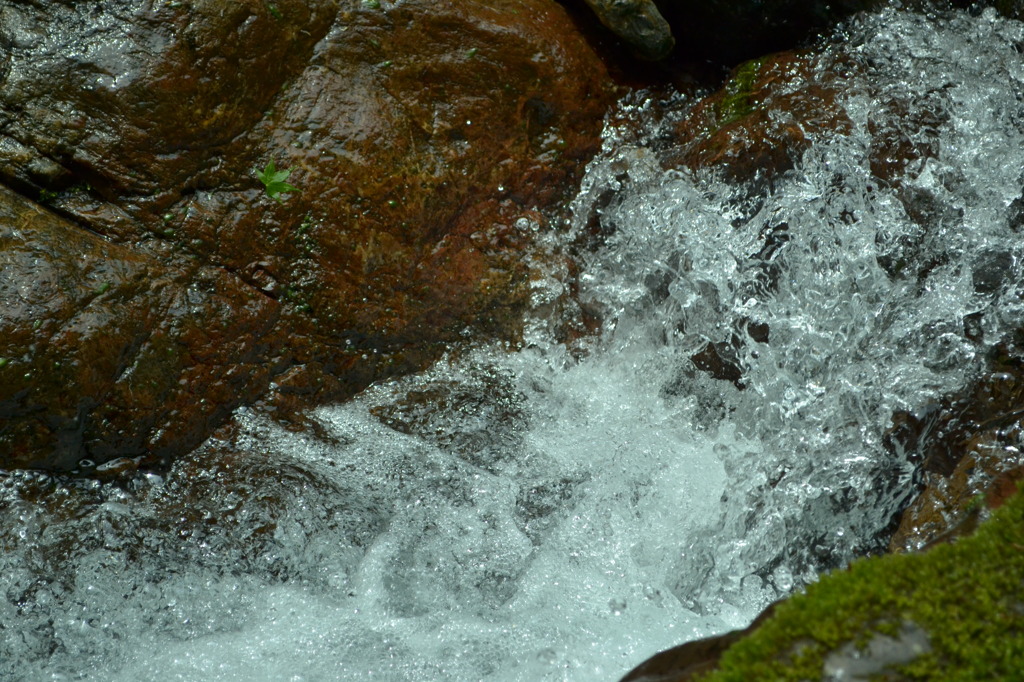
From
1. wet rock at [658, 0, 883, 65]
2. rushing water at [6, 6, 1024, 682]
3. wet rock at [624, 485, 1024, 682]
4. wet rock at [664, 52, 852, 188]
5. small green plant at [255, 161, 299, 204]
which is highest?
wet rock at [658, 0, 883, 65]

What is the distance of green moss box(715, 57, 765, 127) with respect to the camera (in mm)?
5348

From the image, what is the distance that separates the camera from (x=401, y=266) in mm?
4793

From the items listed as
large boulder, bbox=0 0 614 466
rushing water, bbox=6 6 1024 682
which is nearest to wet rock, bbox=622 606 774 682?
rushing water, bbox=6 6 1024 682

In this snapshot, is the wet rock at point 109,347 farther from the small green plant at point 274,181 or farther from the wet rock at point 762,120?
the wet rock at point 762,120

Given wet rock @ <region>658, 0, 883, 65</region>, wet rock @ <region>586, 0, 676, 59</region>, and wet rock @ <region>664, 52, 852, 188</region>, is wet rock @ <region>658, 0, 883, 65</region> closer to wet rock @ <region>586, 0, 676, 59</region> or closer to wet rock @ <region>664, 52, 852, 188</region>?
wet rock @ <region>664, 52, 852, 188</region>

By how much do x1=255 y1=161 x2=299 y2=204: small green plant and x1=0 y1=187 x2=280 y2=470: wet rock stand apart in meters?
0.53

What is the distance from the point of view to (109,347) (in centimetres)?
418

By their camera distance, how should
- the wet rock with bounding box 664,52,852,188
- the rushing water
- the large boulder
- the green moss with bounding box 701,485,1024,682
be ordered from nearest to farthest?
the green moss with bounding box 701,485,1024,682
the rushing water
the large boulder
the wet rock with bounding box 664,52,852,188

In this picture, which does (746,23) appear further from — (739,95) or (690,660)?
(690,660)

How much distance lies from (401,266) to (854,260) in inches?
106

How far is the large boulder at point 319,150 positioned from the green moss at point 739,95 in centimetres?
87

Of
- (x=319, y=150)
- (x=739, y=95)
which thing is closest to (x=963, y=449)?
(x=739, y=95)

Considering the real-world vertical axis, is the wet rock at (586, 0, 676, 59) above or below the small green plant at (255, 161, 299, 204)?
above

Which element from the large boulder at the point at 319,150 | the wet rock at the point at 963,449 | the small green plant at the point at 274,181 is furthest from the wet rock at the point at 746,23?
the small green plant at the point at 274,181
